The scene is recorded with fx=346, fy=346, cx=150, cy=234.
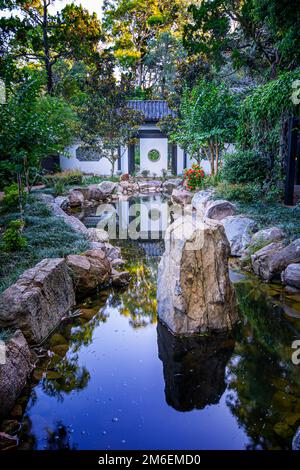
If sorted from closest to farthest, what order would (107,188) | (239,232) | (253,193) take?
(239,232) < (253,193) < (107,188)

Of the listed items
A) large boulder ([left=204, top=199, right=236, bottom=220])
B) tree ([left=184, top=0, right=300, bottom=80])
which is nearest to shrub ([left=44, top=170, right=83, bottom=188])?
tree ([left=184, top=0, right=300, bottom=80])

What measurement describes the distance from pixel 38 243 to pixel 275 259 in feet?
14.3

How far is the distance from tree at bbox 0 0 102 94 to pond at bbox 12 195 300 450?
1781 cm

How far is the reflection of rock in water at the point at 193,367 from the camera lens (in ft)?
10.9

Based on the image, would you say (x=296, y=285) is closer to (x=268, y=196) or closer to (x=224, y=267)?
(x=224, y=267)

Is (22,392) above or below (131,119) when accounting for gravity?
below

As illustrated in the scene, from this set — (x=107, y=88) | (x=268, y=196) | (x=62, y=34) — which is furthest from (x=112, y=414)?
(x=62, y=34)

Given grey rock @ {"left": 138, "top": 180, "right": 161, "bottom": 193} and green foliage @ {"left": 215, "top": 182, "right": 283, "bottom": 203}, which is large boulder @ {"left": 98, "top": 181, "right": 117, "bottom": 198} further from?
green foliage @ {"left": 215, "top": 182, "right": 283, "bottom": 203}

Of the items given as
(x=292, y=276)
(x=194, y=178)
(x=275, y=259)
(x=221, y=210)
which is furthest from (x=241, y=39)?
(x=292, y=276)

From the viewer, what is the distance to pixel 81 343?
14.3ft

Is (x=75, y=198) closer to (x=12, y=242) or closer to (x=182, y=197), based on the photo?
(x=182, y=197)

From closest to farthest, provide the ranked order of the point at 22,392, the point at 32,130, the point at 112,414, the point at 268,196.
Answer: the point at 112,414 → the point at 22,392 → the point at 32,130 → the point at 268,196

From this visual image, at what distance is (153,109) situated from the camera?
899 inches

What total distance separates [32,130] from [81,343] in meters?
5.35
